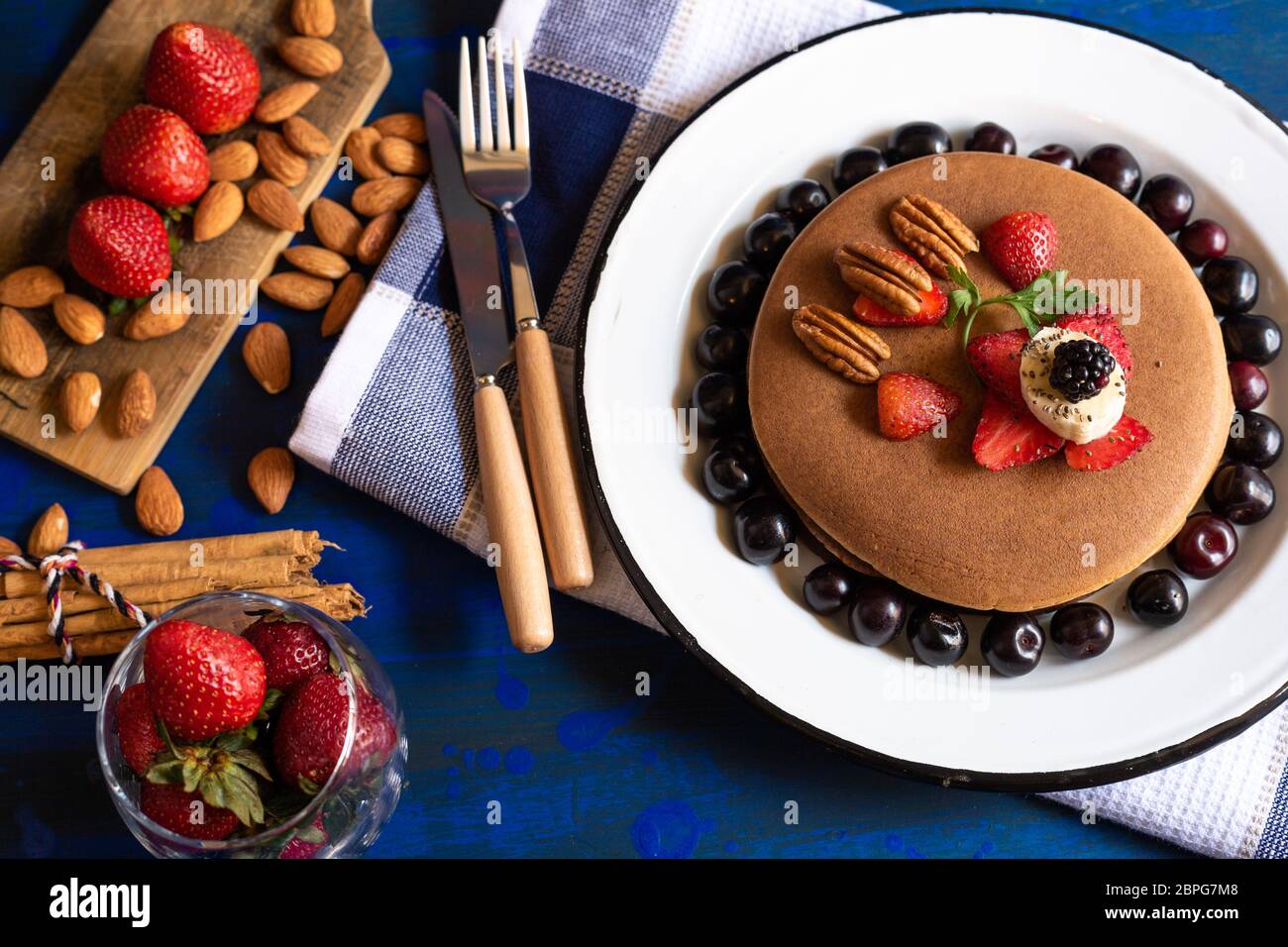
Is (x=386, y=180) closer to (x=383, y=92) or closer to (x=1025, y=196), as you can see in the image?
(x=383, y=92)

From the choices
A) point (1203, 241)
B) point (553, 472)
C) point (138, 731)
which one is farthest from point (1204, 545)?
point (138, 731)

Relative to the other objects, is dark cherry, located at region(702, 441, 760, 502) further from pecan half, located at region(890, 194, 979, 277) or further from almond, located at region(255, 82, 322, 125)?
almond, located at region(255, 82, 322, 125)

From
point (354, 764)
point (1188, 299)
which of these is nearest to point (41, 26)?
point (354, 764)

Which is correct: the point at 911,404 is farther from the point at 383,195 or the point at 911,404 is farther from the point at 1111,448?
the point at 383,195

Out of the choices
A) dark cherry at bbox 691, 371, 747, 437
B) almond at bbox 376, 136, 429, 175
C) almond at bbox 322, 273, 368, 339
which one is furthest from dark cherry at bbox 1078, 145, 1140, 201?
almond at bbox 322, 273, 368, 339

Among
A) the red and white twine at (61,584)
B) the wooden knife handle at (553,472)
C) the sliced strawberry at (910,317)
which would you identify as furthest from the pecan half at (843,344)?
the red and white twine at (61,584)

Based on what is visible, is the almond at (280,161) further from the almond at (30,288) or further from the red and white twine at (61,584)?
the red and white twine at (61,584)
